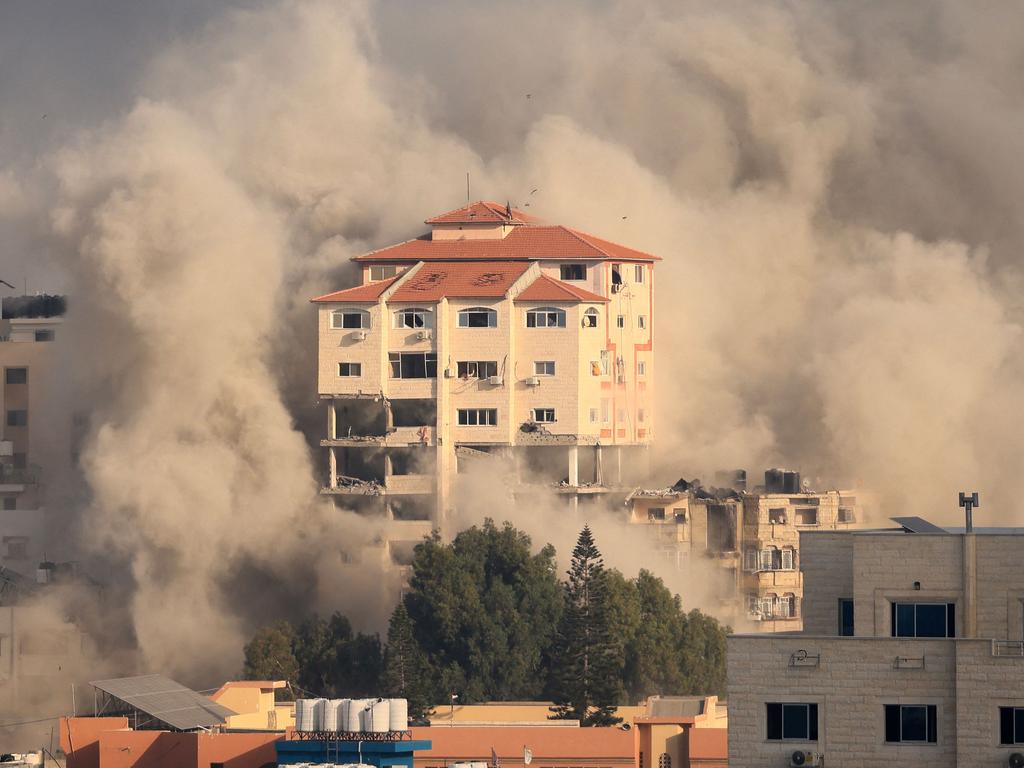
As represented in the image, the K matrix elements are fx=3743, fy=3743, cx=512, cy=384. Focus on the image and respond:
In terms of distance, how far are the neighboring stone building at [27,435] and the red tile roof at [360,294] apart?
10925 millimetres

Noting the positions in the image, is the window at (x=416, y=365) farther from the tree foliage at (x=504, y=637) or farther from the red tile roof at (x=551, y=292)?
the tree foliage at (x=504, y=637)

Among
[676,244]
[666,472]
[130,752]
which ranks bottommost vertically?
[130,752]

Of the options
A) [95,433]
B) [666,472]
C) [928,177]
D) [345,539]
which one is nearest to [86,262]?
[95,433]

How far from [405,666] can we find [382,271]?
18065 mm

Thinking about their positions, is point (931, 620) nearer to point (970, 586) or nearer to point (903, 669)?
point (970, 586)

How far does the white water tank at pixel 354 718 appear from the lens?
198ft

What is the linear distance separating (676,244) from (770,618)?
13.9 meters

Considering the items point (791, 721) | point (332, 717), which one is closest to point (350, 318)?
point (332, 717)

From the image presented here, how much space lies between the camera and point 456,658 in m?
87.1

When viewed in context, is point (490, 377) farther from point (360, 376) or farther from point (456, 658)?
point (456, 658)

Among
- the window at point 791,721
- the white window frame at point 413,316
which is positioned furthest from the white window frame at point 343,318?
the window at point 791,721

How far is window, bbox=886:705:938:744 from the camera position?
155 feet

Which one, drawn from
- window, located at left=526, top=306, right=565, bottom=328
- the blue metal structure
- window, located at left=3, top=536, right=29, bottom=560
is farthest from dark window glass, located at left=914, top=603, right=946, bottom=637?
window, located at left=3, top=536, right=29, bottom=560

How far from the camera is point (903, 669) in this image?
47.4m
